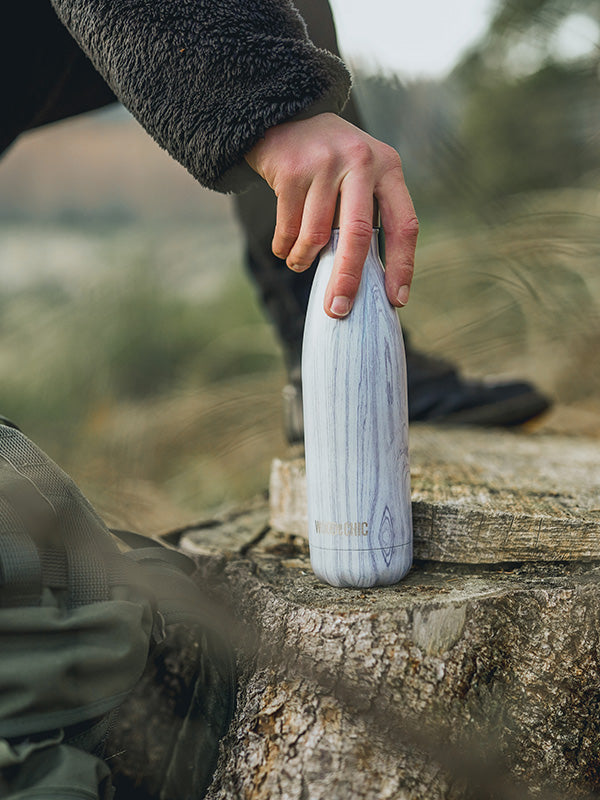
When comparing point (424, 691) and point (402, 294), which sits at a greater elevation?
point (402, 294)

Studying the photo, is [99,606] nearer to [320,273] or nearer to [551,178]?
[320,273]

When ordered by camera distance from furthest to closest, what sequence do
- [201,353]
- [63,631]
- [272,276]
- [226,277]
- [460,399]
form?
[226,277] < [201,353] < [460,399] < [272,276] < [63,631]

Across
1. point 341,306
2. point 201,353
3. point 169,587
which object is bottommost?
point 201,353

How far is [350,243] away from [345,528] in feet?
1.13

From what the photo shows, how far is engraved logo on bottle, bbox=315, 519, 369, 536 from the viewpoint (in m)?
0.86

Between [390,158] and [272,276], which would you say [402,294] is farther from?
[272,276]

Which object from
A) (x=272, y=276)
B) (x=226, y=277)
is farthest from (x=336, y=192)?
(x=226, y=277)

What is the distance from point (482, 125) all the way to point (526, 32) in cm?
Result: 84

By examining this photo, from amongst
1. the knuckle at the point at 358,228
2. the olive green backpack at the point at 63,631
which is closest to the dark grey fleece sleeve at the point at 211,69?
the knuckle at the point at 358,228

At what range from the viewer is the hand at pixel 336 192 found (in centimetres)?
79

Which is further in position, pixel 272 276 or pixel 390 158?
pixel 272 276

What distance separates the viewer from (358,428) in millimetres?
848

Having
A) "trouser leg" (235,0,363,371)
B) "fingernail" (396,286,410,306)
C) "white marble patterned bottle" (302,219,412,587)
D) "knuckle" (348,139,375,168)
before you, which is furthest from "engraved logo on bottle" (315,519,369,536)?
"trouser leg" (235,0,363,371)

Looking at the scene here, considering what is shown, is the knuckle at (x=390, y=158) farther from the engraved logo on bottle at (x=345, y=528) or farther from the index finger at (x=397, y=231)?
the engraved logo on bottle at (x=345, y=528)
